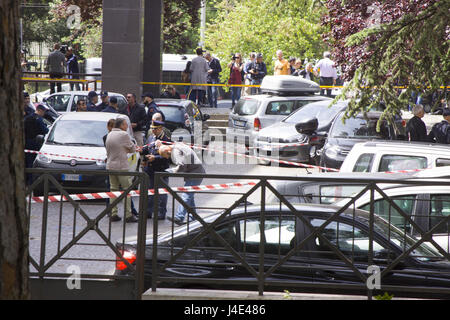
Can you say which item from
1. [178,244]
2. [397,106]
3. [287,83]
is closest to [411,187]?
[178,244]

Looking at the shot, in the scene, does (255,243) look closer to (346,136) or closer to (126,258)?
(126,258)

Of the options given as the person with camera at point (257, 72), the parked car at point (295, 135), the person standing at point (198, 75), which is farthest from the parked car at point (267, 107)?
the person with camera at point (257, 72)

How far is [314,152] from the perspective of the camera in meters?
19.1

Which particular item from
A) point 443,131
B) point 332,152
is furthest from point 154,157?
point 443,131

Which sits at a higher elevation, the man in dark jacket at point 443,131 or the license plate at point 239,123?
the man in dark jacket at point 443,131

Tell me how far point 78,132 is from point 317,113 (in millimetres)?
7178

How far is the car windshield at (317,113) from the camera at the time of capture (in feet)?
64.3

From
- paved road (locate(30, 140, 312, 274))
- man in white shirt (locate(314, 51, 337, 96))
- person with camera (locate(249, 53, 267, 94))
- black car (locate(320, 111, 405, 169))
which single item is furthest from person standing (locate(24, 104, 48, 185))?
man in white shirt (locate(314, 51, 337, 96))

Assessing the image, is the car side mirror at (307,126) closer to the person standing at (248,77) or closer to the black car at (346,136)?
the black car at (346,136)

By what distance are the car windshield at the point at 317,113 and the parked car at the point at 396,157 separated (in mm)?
8692

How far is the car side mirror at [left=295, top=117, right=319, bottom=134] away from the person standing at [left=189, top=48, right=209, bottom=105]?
371 inches

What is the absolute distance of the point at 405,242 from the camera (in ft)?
22.5
